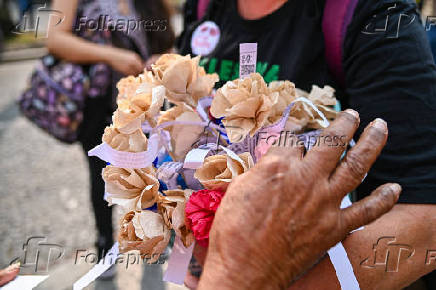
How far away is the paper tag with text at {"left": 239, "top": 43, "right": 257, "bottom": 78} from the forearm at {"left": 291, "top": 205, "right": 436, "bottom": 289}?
0.42 metres

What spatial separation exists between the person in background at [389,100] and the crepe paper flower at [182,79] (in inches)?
10.6

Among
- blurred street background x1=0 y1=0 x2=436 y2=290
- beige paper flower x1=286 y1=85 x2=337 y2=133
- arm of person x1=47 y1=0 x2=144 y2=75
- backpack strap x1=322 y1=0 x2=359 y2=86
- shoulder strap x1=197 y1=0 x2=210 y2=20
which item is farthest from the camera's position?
blurred street background x1=0 y1=0 x2=436 y2=290

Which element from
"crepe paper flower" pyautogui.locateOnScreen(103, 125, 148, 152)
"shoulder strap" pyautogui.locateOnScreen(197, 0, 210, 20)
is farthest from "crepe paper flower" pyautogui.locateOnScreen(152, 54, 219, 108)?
"shoulder strap" pyautogui.locateOnScreen(197, 0, 210, 20)

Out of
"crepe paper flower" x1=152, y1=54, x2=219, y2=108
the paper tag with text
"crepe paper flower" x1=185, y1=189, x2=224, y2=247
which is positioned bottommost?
"crepe paper flower" x1=185, y1=189, x2=224, y2=247

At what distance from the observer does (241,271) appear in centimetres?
62

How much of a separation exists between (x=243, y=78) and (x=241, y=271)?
42 cm

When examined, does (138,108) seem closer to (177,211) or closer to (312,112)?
(177,211)

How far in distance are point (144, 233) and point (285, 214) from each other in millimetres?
301

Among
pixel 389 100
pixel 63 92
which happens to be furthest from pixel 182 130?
pixel 63 92

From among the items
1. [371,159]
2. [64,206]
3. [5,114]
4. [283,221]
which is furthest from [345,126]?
[5,114]

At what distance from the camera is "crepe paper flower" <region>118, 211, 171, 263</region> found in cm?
77

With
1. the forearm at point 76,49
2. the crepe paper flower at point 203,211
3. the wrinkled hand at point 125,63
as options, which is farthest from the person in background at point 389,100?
the forearm at point 76,49

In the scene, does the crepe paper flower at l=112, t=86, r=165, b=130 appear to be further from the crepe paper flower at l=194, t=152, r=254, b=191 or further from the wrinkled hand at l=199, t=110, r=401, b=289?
the wrinkled hand at l=199, t=110, r=401, b=289

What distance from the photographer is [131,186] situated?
82cm
